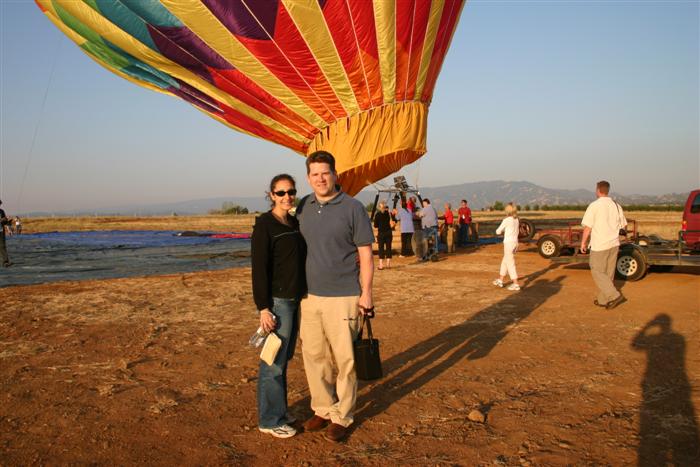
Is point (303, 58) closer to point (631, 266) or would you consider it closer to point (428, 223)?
point (428, 223)

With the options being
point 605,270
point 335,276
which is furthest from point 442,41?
point 335,276

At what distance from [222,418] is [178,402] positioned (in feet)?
1.78

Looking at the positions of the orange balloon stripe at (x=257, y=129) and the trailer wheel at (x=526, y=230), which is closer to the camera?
the orange balloon stripe at (x=257, y=129)

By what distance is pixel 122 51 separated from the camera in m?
8.89

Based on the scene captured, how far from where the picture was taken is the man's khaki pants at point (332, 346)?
11.5ft

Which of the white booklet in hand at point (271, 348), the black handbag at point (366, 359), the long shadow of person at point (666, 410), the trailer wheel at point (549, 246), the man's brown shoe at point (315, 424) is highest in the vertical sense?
the trailer wheel at point (549, 246)

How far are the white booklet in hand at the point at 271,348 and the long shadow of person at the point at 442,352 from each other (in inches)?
32.9

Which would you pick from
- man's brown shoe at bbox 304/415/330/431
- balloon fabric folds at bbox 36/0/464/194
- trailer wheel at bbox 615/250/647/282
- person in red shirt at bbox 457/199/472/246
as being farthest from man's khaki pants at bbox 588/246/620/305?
person in red shirt at bbox 457/199/472/246

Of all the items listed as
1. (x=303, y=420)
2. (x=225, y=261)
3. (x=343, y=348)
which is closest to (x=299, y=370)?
(x=303, y=420)

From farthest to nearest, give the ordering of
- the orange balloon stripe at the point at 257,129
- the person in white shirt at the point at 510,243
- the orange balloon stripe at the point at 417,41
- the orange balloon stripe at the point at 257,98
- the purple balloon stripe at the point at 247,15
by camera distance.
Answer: the orange balloon stripe at the point at 257,129, the person in white shirt at the point at 510,243, the orange balloon stripe at the point at 257,98, the orange balloon stripe at the point at 417,41, the purple balloon stripe at the point at 247,15

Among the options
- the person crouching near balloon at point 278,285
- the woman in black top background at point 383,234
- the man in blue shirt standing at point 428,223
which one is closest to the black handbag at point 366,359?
the person crouching near balloon at point 278,285

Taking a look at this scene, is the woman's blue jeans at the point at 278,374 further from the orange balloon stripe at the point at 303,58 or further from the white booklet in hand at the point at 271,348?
the orange balloon stripe at the point at 303,58

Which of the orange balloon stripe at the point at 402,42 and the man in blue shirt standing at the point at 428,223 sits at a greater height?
the orange balloon stripe at the point at 402,42

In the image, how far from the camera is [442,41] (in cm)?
890
